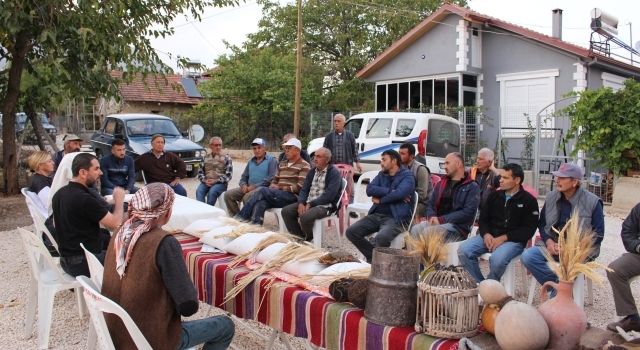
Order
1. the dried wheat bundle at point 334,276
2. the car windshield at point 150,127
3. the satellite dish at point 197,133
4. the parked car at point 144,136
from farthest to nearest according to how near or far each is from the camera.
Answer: the satellite dish at point 197,133 < the car windshield at point 150,127 < the parked car at point 144,136 < the dried wheat bundle at point 334,276

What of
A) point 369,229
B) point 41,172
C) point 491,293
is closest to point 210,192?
point 41,172

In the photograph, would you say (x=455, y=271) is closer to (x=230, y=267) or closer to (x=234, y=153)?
(x=230, y=267)

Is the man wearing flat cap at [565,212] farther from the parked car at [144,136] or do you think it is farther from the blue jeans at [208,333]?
the parked car at [144,136]

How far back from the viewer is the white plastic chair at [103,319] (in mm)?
2430

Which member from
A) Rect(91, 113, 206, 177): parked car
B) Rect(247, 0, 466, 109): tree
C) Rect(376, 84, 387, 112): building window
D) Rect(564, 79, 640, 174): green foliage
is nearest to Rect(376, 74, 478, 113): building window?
Rect(376, 84, 387, 112): building window

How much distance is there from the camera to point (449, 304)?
2.18 meters

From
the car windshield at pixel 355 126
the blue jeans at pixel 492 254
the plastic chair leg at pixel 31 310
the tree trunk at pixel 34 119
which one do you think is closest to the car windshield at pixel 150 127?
the tree trunk at pixel 34 119

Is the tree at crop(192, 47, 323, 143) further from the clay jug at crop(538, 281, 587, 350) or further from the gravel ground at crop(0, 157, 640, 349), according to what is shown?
the clay jug at crop(538, 281, 587, 350)

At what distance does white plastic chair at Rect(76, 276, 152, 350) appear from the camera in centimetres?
243

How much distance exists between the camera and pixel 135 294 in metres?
2.56

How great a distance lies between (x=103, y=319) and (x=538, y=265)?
3307 mm

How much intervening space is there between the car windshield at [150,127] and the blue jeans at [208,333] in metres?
11.7

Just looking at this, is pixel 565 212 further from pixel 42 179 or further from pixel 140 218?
pixel 42 179

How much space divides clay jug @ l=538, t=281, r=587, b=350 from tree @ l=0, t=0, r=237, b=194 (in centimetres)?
729
